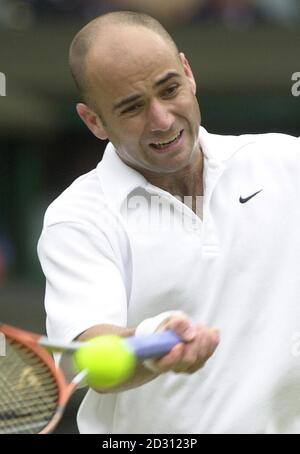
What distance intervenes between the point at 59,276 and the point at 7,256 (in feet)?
29.2

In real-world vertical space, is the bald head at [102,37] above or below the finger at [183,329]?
above

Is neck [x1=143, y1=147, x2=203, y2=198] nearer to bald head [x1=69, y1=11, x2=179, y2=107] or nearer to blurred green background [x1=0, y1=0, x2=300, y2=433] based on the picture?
bald head [x1=69, y1=11, x2=179, y2=107]

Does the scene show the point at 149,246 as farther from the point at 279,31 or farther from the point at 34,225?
the point at 34,225

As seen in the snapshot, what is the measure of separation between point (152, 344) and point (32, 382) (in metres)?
0.51

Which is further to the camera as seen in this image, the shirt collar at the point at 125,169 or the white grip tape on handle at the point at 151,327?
the shirt collar at the point at 125,169

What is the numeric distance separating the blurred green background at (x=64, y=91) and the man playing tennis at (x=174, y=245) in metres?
6.57

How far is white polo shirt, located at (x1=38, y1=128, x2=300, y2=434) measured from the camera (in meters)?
3.96

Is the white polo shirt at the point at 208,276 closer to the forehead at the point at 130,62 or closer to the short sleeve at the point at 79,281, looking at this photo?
the short sleeve at the point at 79,281

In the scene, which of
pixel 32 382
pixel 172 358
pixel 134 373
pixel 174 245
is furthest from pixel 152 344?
pixel 174 245

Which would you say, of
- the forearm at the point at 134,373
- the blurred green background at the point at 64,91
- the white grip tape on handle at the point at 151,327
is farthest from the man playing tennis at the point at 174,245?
the blurred green background at the point at 64,91

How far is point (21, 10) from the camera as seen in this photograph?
39.7ft

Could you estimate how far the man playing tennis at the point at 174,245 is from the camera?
3928 millimetres

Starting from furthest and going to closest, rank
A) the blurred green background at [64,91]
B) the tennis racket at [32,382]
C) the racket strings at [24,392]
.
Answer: the blurred green background at [64,91] < the racket strings at [24,392] < the tennis racket at [32,382]

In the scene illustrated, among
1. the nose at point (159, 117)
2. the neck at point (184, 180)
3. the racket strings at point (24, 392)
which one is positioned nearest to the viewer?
the racket strings at point (24, 392)
